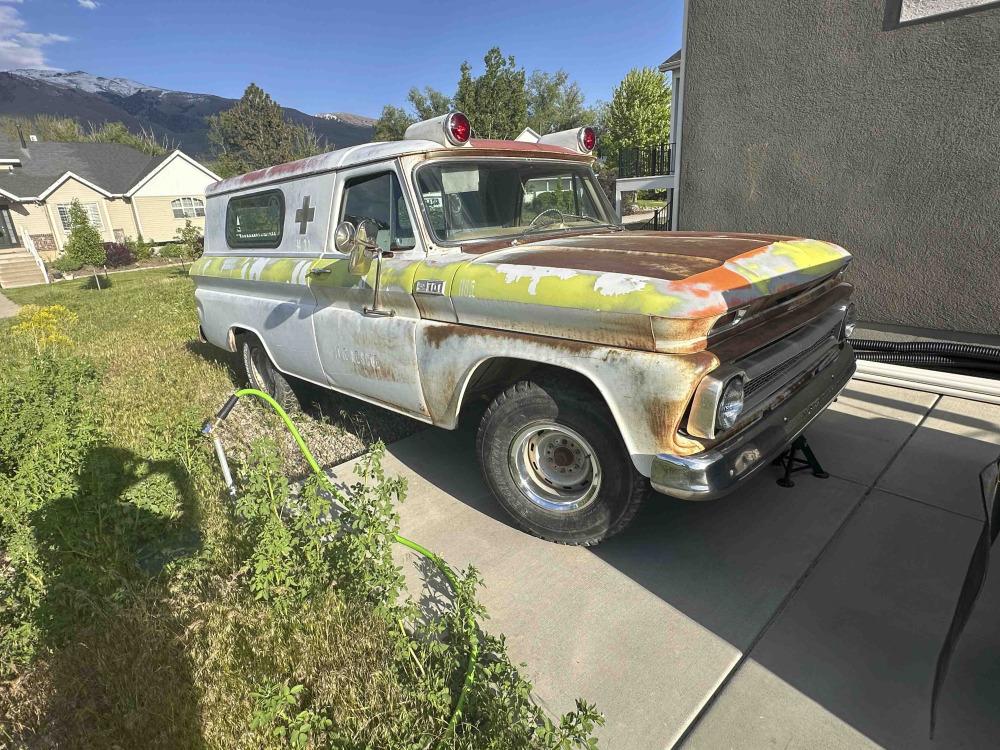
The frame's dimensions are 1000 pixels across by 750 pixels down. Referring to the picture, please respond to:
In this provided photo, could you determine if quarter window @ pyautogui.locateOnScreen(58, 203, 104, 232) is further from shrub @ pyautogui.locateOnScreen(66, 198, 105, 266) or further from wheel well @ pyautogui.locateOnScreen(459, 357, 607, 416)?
wheel well @ pyautogui.locateOnScreen(459, 357, 607, 416)

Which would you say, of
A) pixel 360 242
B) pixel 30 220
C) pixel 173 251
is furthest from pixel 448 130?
pixel 30 220

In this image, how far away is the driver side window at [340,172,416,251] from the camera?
3150mm

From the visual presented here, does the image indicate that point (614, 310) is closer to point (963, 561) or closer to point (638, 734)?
point (638, 734)

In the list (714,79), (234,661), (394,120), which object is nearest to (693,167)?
(714,79)

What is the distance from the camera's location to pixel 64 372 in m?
5.16

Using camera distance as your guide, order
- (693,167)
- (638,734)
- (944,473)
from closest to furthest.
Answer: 1. (638,734)
2. (944,473)
3. (693,167)

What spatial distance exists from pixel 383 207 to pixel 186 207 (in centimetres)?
3479

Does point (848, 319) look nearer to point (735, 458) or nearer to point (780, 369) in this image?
point (780, 369)

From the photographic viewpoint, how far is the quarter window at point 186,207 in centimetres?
3145

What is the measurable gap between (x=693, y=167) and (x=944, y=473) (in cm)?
522

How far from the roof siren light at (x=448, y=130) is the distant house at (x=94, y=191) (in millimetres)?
26697

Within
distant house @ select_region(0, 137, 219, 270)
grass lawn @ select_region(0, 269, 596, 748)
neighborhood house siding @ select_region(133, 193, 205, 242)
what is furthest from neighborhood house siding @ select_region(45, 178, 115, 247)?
grass lawn @ select_region(0, 269, 596, 748)

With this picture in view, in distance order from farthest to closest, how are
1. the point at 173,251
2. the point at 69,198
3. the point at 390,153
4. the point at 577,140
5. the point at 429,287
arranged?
1. the point at 69,198
2. the point at 173,251
3. the point at 577,140
4. the point at 390,153
5. the point at 429,287

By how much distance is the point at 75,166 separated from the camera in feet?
97.6
